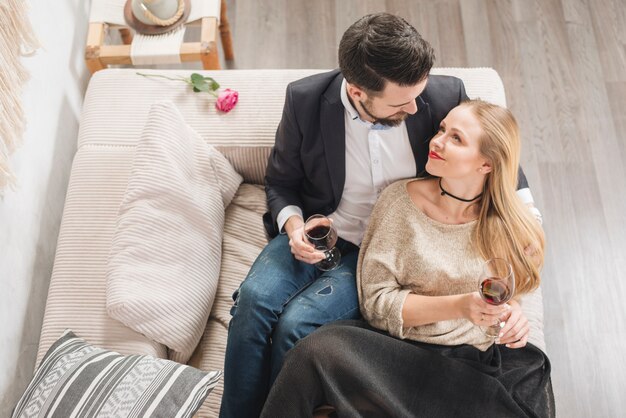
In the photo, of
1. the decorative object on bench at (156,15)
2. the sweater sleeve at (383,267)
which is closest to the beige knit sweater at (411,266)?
the sweater sleeve at (383,267)

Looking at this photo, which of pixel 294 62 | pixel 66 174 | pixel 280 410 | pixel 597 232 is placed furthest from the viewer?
pixel 294 62

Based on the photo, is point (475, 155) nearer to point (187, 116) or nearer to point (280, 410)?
point (280, 410)

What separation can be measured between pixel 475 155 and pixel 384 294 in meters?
0.45

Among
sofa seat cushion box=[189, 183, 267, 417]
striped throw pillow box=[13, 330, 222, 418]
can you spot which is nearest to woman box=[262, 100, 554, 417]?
striped throw pillow box=[13, 330, 222, 418]

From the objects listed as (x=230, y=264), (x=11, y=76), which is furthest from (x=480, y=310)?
(x=11, y=76)

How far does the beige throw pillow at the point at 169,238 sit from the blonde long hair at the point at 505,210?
81 cm

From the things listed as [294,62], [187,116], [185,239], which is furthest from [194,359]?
[294,62]

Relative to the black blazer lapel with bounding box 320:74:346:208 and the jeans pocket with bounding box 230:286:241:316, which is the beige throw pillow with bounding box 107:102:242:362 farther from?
the black blazer lapel with bounding box 320:74:346:208

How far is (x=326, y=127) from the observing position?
6.38 feet

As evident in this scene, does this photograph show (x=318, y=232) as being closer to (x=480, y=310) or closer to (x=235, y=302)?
(x=235, y=302)

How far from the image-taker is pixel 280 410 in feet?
5.73

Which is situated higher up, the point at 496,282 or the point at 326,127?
the point at 326,127

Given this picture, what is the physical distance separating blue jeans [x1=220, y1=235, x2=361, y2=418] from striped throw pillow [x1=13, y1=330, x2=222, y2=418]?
101mm

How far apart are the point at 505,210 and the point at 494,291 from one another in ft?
1.18
